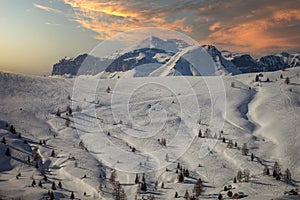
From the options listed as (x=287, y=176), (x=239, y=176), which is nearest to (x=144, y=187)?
A: (x=239, y=176)

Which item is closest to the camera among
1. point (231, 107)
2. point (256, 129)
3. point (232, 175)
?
point (232, 175)

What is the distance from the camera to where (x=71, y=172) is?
59781mm

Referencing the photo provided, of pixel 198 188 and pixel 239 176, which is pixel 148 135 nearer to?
pixel 198 188

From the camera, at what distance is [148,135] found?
252ft

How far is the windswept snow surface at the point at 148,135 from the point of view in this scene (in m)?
55.9

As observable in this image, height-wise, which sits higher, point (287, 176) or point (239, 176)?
point (287, 176)

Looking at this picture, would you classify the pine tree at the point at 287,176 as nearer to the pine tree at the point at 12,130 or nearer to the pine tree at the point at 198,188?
the pine tree at the point at 198,188

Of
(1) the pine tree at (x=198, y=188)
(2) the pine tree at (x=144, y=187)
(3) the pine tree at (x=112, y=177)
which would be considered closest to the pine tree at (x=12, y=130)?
(3) the pine tree at (x=112, y=177)

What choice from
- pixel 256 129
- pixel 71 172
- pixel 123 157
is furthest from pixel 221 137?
pixel 71 172

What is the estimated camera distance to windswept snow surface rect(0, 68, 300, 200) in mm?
55906

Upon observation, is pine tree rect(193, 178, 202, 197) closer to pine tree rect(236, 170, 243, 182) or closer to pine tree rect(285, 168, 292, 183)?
pine tree rect(236, 170, 243, 182)

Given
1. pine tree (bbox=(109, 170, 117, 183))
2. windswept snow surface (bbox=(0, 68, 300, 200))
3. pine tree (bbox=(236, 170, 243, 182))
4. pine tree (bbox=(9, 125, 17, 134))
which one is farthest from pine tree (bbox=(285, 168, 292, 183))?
pine tree (bbox=(9, 125, 17, 134))

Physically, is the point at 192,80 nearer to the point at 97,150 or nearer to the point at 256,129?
the point at 256,129

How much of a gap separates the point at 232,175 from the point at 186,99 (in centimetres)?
4107
